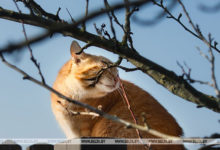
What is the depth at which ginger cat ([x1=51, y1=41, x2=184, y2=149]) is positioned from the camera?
3514 millimetres

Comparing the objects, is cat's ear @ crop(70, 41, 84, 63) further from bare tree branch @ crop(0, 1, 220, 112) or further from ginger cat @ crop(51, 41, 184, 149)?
bare tree branch @ crop(0, 1, 220, 112)

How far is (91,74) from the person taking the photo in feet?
13.5

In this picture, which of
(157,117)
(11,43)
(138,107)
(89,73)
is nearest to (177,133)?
(157,117)

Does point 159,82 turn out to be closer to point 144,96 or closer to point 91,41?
point 91,41

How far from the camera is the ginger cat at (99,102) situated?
351 centimetres

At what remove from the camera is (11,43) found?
0.62m

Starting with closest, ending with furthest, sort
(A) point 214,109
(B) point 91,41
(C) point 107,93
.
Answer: (A) point 214,109
(B) point 91,41
(C) point 107,93

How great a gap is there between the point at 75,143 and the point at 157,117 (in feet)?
6.53

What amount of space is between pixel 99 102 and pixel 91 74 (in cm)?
40

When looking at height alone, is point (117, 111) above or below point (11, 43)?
above

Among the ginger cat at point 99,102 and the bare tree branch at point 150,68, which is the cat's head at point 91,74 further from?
the bare tree branch at point 150,68

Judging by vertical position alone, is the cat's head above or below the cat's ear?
below

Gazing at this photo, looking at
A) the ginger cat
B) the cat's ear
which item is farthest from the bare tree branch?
the cat's ear

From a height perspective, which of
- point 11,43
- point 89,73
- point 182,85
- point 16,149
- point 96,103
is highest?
point 89,73
